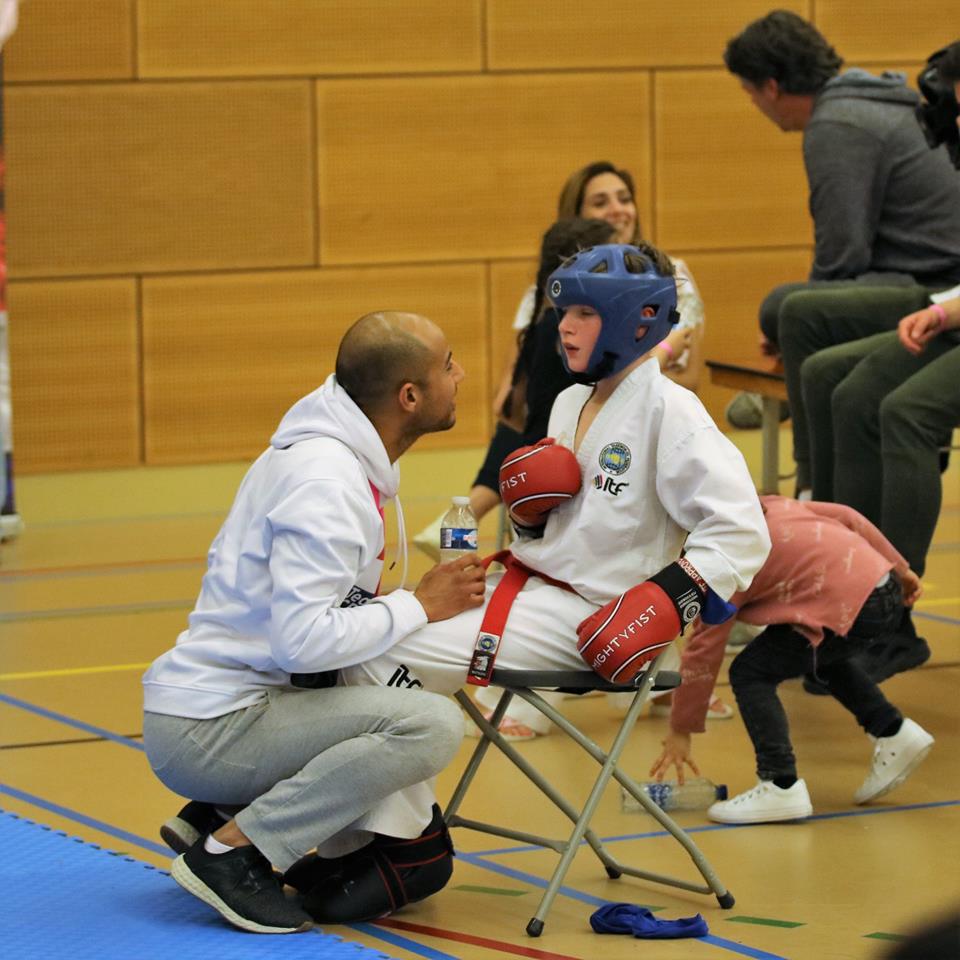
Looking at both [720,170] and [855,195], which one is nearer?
[855,195]

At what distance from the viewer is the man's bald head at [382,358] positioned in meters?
3.41

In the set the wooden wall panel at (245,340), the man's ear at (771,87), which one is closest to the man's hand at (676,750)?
the man's ear at (771,87)

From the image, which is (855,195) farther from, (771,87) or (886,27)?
(886,27)

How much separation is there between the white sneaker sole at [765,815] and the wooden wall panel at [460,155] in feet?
16.7

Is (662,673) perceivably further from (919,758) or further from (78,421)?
(78,421)

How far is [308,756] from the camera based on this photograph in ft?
10.8

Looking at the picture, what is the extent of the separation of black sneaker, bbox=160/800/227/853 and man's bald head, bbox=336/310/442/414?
2.82ft

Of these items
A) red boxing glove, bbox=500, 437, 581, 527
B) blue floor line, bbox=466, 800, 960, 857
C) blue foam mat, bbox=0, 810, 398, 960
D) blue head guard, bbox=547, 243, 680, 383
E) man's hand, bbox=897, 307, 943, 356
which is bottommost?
blue floor line, bbox=466, 800, 960, 857

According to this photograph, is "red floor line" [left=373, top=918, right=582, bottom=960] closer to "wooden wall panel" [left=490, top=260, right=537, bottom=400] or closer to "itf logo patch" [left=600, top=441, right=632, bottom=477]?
"itf logo patch" [left=600, top=441, right=632, bottom=477]

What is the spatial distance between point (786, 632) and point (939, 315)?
143 cm

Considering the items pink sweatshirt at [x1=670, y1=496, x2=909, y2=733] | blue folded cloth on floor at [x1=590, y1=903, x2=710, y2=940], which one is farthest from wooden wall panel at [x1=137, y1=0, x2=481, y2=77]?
blue folded cloth on floor at [x1=590, y1=903, x2=710, y2=940]

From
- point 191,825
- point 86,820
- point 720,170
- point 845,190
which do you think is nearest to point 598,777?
point 191,825

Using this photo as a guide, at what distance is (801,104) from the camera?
5770 millimetres

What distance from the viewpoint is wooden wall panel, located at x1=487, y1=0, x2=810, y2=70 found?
343 inches
